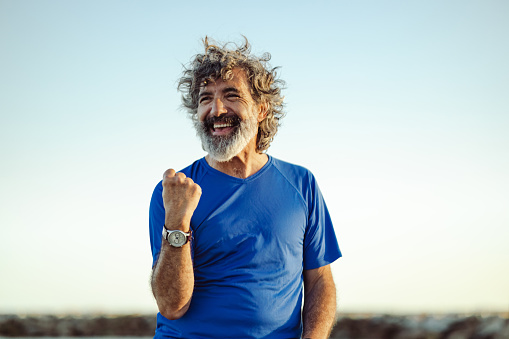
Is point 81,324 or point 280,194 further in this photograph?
point 81,324

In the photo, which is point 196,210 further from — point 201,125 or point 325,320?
point 325,320

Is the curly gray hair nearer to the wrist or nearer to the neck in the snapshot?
the neck

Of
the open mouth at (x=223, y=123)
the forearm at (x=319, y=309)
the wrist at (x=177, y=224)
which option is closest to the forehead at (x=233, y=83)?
the open mouth at (x=223, y=123)

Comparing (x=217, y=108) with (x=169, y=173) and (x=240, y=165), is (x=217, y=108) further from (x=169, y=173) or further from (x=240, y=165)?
(x=169, y=173)

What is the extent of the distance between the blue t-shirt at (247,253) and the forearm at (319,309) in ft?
0.27

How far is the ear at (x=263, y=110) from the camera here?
368 cm

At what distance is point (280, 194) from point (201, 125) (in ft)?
2.23

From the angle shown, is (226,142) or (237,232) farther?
(226,142)

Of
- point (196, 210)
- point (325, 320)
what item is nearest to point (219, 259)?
point (196, 210)

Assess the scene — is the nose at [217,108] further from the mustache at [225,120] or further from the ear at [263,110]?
the ear at [263,110]

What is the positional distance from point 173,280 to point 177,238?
0.22 m

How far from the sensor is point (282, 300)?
299cm

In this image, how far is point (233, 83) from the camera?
11.1 feet

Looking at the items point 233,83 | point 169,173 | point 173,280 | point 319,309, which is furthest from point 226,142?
point 319,309
